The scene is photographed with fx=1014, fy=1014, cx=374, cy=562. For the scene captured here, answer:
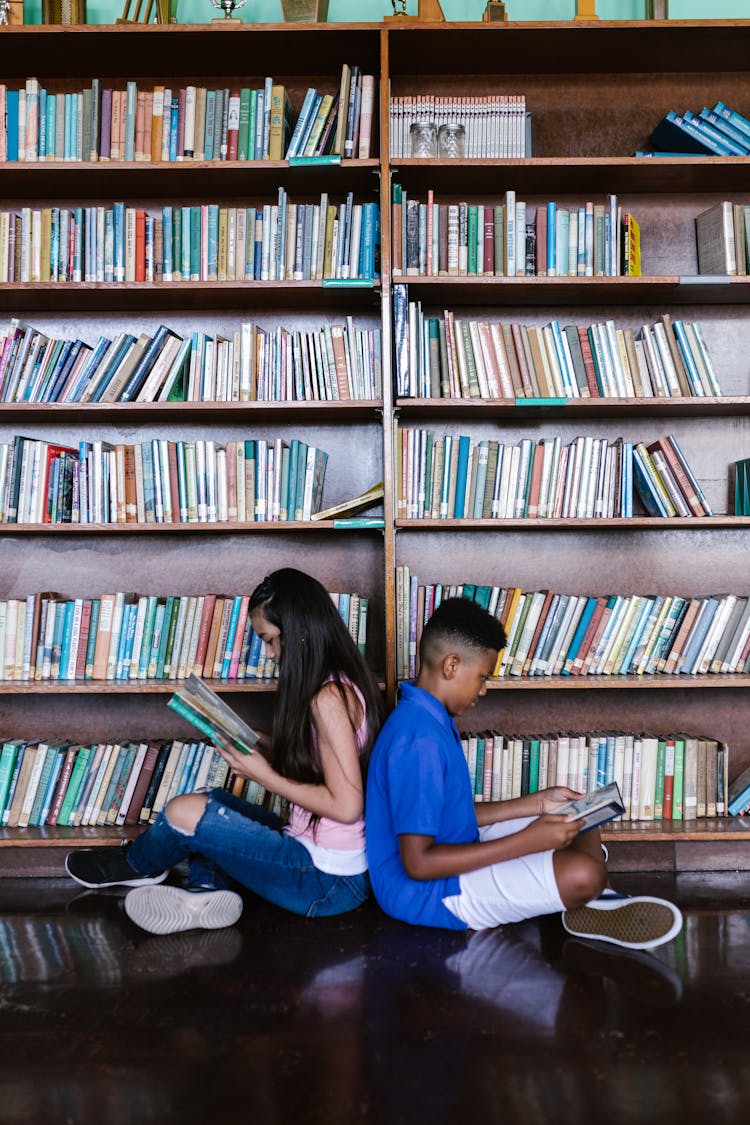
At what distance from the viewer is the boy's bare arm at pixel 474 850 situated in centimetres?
229

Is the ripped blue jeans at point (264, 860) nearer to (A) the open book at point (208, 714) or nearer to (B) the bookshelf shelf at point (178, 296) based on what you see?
(A) the open book at point (208, 714)

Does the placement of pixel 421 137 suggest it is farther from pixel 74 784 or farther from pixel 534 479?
pixel 74 784

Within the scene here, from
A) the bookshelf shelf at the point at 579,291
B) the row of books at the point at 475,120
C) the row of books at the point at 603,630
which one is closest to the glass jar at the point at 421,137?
the row of books at the point at 475,120

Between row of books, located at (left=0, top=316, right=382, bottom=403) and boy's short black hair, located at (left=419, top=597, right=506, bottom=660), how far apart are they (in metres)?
0.90

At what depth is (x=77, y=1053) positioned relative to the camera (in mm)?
1913

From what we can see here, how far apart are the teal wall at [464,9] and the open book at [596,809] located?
2.59 metres

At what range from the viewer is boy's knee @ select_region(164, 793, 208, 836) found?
2.59m

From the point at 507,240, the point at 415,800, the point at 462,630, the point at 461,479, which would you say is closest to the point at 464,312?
the point at 507,240

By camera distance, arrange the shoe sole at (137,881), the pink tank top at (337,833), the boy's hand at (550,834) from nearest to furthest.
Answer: the boy's hand at (550,834) < the pink tank top at (337,833) < the shoe sole at (137,881)

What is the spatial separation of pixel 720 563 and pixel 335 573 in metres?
1.30

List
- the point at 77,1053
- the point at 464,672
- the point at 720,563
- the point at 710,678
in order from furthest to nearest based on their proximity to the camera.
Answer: the point at 720,563
the point at 710,678
the point at 464,672
the point at 77,1053

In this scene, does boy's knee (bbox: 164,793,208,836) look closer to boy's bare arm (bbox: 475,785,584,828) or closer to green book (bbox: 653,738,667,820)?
boy's bare arm (bbox: 475,785,584,828)

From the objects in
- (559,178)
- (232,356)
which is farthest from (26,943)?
(559,178)

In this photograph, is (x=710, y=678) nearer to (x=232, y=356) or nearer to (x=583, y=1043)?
(x=583, y=1043)
